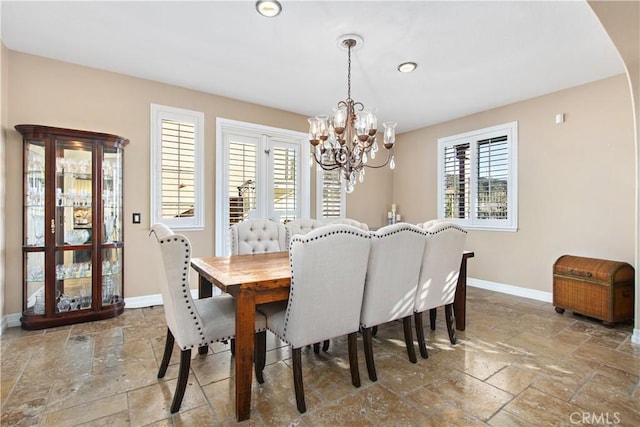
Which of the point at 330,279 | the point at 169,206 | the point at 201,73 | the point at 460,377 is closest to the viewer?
the point at 330,279

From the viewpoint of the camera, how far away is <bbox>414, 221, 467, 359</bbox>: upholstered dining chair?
2342 millimetres

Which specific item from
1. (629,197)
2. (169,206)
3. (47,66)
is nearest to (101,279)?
(169,206)

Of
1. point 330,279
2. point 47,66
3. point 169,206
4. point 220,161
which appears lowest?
point 330,279

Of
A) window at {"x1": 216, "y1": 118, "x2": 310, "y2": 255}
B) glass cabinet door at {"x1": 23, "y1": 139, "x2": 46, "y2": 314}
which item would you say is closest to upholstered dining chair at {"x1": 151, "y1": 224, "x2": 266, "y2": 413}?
glass cabinet door at {"x1": 23, "y1": 139, "x2": 46, "y2": 314}

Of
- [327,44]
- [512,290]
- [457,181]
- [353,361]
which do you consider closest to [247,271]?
[353,361]

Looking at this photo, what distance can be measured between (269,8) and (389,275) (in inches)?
80.9

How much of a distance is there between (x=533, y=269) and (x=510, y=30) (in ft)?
9.68

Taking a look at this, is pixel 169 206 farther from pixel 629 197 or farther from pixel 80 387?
pixel 629 197

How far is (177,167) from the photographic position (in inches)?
147

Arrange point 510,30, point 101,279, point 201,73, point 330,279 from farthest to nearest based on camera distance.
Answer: point 201,73, point 101,279, point 510,30, point 330,279

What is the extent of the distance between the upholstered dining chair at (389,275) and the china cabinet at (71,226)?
8.93ft

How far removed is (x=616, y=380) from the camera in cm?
207

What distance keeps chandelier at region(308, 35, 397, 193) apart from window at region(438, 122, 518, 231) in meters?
2.48

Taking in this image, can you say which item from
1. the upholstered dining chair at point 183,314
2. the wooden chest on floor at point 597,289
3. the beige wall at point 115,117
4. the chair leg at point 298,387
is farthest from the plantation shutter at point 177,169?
the wooden chest on floor at point 597,289
